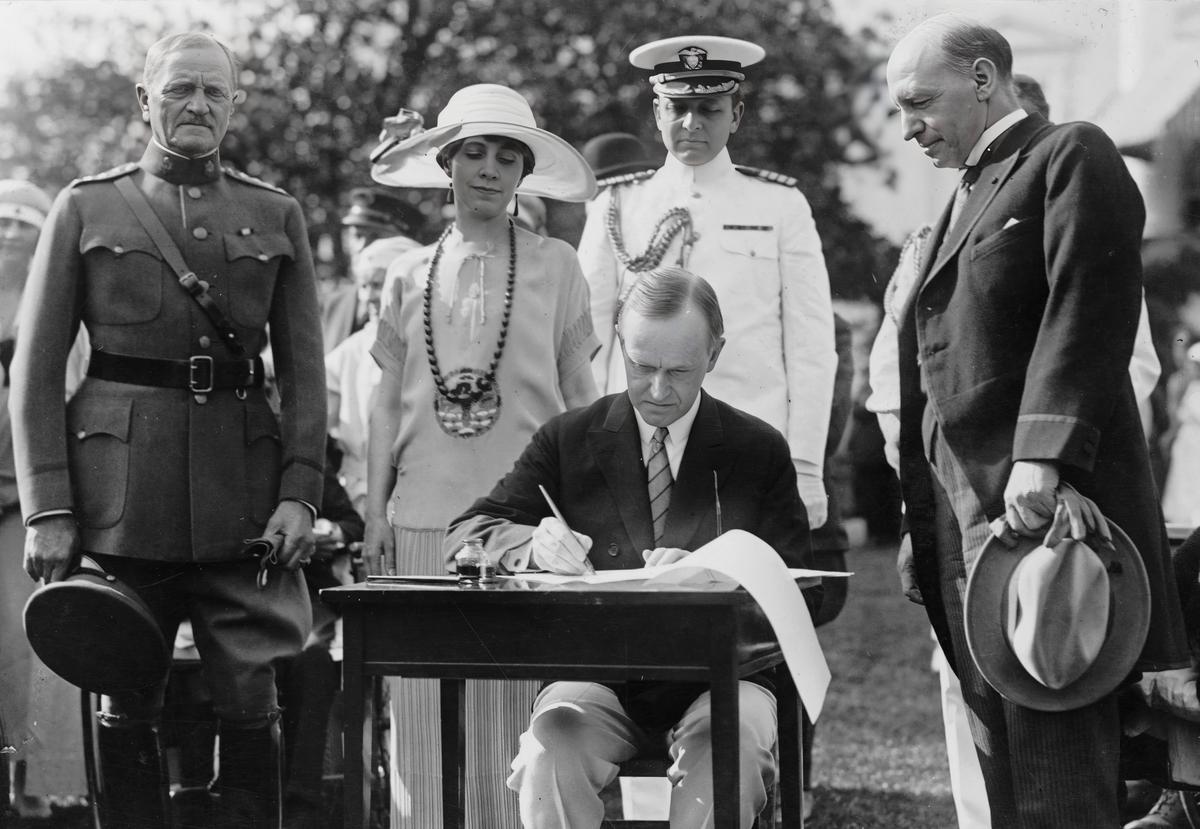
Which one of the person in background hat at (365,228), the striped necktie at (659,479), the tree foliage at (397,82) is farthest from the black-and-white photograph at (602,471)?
the tree foliage at (397,82)

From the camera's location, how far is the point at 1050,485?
3.25 m

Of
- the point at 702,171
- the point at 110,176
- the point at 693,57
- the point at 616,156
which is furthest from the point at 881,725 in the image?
the point at 110,176

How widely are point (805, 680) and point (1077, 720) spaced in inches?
29.3

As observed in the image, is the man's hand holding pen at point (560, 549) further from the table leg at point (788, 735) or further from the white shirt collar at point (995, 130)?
A: the white shirt collar at point (995, 130)

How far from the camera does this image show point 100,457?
13.5ft

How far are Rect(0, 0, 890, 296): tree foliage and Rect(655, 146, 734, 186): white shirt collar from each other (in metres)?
5.92

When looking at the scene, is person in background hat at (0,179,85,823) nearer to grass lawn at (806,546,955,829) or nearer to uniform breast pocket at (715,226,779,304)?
uniform breast pocket at (715,226,779,304)

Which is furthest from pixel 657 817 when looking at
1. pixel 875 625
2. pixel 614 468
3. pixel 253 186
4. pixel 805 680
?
pixel 875 625

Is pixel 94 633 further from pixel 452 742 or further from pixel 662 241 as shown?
pixel 662 241

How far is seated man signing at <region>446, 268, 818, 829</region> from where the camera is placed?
10.7 ft

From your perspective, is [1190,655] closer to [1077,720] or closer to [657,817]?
[1077,720]

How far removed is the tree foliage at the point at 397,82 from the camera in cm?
1122

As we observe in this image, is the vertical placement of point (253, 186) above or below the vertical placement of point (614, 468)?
above

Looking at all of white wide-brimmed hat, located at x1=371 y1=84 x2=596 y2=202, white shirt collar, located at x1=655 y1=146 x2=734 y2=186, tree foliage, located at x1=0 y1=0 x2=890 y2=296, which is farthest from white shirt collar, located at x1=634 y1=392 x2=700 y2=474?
tree foliage, located at x1=0 y1=0 x2=890 y2=296
